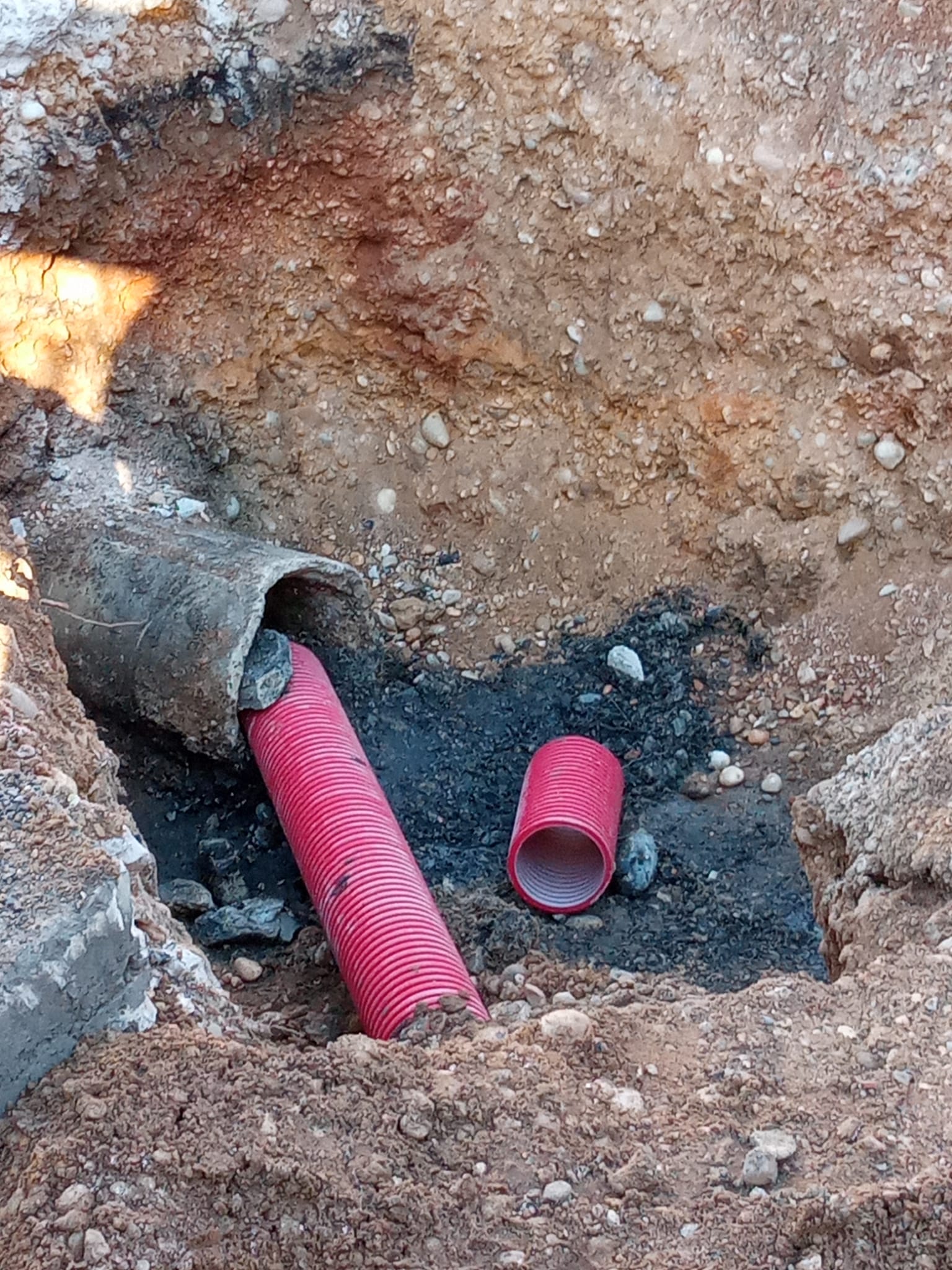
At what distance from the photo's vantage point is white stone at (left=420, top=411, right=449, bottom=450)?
5098 mm

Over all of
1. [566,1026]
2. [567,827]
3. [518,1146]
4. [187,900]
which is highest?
[518,1146]

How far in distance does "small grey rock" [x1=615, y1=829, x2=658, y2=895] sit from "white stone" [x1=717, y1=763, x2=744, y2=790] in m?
0.43

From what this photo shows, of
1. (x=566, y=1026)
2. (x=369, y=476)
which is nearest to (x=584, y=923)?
(x=566, y=1026)

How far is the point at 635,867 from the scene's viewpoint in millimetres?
4133

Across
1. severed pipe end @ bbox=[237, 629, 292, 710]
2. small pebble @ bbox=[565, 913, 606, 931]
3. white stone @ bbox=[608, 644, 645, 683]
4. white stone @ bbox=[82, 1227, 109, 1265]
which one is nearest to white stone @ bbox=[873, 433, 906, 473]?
white stone @ bbox=[608, 644, 645, 683]

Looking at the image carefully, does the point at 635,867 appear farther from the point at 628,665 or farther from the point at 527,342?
the point at 527,342

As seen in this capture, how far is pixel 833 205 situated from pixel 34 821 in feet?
11.6

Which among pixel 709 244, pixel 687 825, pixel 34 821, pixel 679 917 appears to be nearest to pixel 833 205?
pixel 709 244

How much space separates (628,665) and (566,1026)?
8.19 ft

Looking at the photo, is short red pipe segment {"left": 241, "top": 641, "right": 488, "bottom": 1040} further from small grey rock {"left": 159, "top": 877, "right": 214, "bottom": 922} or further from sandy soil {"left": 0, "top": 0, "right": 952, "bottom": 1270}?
small grey rock {"left": 159, "top": 877, "right": 214, "bottom": 922}

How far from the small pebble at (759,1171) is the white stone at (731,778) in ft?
8.31

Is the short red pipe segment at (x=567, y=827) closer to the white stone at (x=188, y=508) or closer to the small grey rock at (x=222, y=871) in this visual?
the small grey rock at (x=222, y=871)

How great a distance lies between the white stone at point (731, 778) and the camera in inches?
173

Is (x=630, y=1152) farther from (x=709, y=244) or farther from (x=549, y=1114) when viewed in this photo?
(x=709, y=244)
